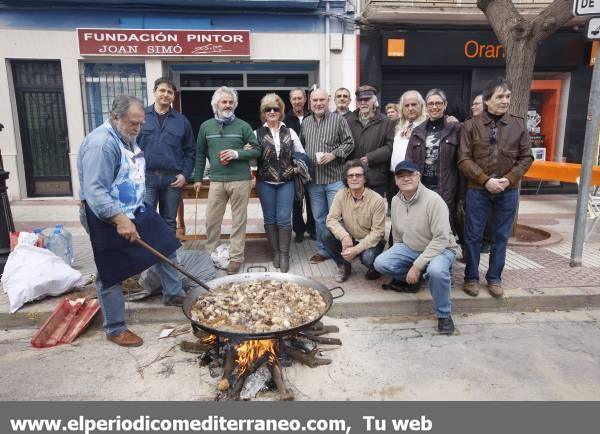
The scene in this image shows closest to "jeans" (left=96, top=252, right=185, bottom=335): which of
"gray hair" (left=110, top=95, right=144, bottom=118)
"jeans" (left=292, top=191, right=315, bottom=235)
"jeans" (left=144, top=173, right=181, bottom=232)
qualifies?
"jeans" (left=144, top=173, right=181, bottom=232)

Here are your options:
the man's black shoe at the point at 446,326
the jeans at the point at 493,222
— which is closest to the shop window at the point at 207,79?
the jeans at the point at 493,222

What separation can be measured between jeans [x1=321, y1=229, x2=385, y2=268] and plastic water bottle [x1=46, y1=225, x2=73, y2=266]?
303 cm

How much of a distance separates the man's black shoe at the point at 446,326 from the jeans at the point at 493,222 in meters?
0.80

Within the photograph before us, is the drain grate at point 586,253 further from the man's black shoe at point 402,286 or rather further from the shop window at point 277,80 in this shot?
the shop window at point 277,80

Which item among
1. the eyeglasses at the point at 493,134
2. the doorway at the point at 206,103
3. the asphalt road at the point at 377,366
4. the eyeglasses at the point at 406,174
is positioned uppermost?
the doorway at the point at 206,103

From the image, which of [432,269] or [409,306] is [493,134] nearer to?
[432,269]

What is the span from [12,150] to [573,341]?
10880 mm

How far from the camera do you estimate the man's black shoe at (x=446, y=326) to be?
14.0ft

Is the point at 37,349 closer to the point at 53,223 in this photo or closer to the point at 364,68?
the point at 53,223

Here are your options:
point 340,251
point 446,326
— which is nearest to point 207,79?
point 340,251

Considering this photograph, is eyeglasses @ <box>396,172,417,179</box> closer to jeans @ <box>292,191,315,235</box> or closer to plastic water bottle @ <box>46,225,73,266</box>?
jeans @ <box>292,191,315,235</box>

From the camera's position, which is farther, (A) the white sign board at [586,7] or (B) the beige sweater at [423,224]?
(A) the white sign board at [586,7]

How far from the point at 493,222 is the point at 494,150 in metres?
0.75

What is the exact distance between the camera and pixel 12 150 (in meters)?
Result: 10.1
